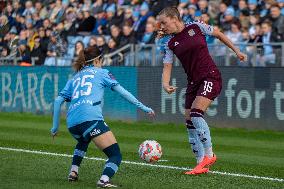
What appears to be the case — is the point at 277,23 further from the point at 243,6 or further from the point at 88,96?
the point at 88,96

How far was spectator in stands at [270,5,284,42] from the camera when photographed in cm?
2106

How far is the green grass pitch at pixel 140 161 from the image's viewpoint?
1084cm

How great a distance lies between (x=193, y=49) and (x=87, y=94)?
204cm

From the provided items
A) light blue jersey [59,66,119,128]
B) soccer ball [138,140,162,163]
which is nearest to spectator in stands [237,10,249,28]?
soccer ball [138,140,162,163]

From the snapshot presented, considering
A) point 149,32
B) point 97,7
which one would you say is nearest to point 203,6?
point 149,32

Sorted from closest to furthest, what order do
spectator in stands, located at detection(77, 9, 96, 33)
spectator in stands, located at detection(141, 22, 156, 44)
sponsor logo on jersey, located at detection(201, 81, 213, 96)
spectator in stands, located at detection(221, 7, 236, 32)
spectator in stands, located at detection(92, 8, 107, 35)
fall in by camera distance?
sponsor logo on jersey, located at detection(201, 81, 213, 96) < spectator in stands, located at detection(221, 7, 236, 32) < spectator in stands, located at detection(141, 22, 156, 44) < spectator in stands, located at detection(92, 8, 107, 35) < spectator in stands, located at detection(77, 9, 96, 33)

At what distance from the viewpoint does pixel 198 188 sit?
33.9 feet

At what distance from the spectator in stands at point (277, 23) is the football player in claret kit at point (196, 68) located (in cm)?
940

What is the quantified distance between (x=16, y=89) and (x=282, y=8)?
8697mm

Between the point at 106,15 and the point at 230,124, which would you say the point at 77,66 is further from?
the point at 106,15

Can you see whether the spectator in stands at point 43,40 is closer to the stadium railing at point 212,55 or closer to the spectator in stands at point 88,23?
the stadium railing at point 212,55

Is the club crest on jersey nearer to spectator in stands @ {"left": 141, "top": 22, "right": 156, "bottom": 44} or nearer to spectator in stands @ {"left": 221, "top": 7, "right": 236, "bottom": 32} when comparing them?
spectator in stands @ {"left": 221, "top": 7, "right": 236, "bottom": 32}

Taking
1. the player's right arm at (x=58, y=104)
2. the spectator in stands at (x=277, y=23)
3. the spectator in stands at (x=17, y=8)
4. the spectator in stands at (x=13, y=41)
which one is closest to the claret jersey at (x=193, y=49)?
Result: the player's right arm at (x=58, y=104)

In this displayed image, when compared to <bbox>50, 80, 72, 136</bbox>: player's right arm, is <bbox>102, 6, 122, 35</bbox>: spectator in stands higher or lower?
higher
